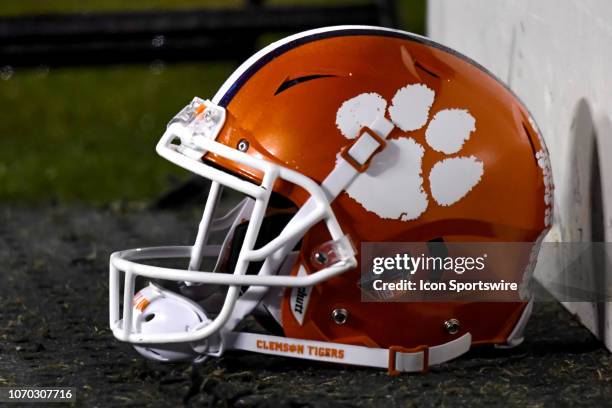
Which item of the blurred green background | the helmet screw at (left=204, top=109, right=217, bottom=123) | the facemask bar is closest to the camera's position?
the facemask bar

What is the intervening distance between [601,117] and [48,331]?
1.45m

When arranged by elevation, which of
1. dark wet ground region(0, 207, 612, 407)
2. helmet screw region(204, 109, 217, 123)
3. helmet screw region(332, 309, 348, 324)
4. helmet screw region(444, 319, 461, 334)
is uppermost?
helmet screw region(204, 109, 217, 123)

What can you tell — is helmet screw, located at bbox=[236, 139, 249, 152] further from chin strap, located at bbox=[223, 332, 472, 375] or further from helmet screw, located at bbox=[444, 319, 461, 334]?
helmet screw, located at bbox=[444, 319, 461, 334]

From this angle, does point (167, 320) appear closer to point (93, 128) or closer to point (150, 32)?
point (150, 32)

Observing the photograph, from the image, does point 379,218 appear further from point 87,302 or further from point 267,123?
point 87,302

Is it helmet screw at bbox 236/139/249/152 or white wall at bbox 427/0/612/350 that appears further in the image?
white wall at bbox 427/0/612/350

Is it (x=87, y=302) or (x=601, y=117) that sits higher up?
(x=601, y=117)

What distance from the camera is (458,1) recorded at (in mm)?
4051

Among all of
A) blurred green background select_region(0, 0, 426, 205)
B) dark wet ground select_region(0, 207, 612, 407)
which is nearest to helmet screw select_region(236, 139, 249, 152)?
dark wet ground select_region(0, 207, 612, 407)

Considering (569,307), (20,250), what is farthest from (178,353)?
(20,250)

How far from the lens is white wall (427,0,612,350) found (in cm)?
271

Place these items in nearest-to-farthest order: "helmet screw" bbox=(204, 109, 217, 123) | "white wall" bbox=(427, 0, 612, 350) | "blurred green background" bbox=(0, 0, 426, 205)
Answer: "helmet screw" bbox=(204, 109, 217, 123)
"white wall" bbox=(427, 0, 612, 350)
"blurred green background" bbox=(0, 0, 426, 205)

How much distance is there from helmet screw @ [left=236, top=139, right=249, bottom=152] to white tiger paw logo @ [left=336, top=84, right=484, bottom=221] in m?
0.20

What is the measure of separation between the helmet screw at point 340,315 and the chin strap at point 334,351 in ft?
0.17
